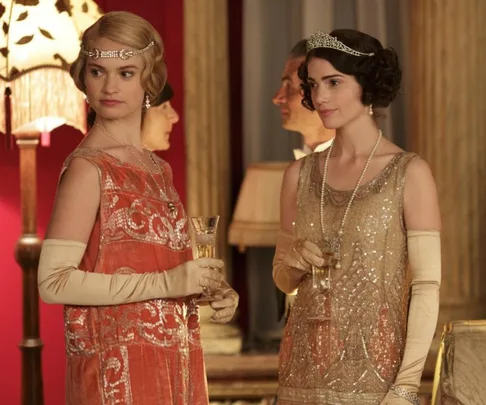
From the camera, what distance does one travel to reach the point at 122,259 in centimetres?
283

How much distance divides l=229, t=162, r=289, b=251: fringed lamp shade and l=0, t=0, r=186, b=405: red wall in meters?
0.41

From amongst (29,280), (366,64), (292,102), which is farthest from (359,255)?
(29,280)

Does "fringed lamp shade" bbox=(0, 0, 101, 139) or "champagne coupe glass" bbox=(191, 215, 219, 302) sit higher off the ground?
"fringed lamp shade" bbox=(0, 0, 101, 139)

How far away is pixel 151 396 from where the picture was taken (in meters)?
2.83

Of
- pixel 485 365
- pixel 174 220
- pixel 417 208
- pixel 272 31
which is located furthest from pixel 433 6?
pixel 174 220

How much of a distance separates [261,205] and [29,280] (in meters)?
1.08

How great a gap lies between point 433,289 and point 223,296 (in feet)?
1.94

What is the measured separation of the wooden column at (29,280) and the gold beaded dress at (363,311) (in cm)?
176

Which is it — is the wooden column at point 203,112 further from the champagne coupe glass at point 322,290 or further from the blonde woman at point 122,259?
the blonde woman at point 122,259

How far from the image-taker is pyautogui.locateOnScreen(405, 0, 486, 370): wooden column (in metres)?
5.29

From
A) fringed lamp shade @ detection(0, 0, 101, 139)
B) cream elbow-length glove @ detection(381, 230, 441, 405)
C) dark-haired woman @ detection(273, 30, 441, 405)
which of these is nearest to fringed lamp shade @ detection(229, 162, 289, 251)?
fringed lamp shade @ detection(0, 0, 101, 139)

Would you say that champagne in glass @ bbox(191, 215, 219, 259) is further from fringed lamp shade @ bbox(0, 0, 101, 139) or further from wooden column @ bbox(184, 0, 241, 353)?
wooden column @ bbox(184, 0, 241, 353)

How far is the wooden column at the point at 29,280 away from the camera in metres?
4.75

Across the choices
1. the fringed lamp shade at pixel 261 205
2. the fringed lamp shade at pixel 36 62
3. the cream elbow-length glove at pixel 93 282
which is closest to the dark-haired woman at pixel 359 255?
the cream elbow-length glove at pixel 93 282
